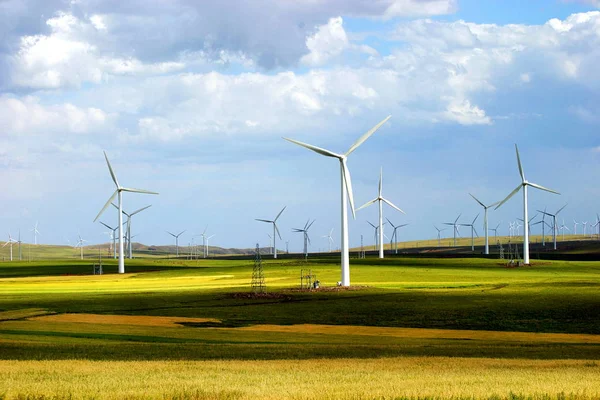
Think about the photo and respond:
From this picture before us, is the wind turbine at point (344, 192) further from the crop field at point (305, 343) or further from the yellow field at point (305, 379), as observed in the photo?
the yellow field at point (305, 379)

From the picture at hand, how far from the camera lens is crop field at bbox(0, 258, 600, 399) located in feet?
80.9

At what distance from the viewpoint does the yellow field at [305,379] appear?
74.8ft

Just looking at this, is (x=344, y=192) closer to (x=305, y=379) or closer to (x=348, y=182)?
(x=348, y=182)

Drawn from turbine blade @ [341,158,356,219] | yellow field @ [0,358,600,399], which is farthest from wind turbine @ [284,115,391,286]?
yellow field @ [0,358,600,399]

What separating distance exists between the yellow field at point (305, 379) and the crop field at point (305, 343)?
0.06 metres

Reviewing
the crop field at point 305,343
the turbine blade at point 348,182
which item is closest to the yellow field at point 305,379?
the crop field at point 305,343

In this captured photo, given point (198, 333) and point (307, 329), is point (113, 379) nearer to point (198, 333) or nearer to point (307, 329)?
point (198, 333)

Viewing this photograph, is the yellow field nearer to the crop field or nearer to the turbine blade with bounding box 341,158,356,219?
the crop field

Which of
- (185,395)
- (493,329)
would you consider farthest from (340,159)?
(185,395)

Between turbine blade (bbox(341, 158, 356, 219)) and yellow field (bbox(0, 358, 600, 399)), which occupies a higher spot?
turbine blade (bbox(341, 158, 356, 219))

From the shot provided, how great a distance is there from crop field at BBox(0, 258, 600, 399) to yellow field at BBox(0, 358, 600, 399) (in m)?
0.06

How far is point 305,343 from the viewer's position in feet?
148

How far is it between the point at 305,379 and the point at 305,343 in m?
18.0

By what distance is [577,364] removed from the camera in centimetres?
3438
